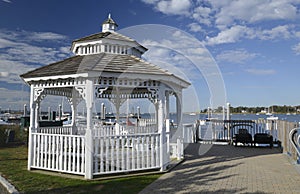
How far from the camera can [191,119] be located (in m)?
15.6

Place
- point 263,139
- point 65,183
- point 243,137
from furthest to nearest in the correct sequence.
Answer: point 243,137, point 263,139, point 65,183

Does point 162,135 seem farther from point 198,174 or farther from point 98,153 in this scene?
point 98,153

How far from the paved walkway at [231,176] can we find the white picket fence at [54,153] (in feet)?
8.55

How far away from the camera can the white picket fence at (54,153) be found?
695 centimetres

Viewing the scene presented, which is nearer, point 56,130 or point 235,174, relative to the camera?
point 235,174

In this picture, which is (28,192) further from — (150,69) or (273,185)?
(273,185)

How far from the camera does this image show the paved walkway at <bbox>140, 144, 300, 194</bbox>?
5.45 m

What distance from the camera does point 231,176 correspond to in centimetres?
667

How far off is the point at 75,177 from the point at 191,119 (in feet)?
33.4

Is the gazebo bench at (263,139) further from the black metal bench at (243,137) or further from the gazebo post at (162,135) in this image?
the gazebo post at (162,135)

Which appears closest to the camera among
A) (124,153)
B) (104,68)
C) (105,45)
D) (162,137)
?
(104,68)

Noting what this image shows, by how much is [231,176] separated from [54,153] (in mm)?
5217

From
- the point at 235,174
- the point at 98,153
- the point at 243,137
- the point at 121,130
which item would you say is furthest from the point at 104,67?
the point at 243,137

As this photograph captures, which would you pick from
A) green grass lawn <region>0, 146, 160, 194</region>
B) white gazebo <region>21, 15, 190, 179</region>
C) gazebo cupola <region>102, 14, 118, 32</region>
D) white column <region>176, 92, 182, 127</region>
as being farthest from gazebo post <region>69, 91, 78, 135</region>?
white column <region>176, 92, 182, 127</region>
